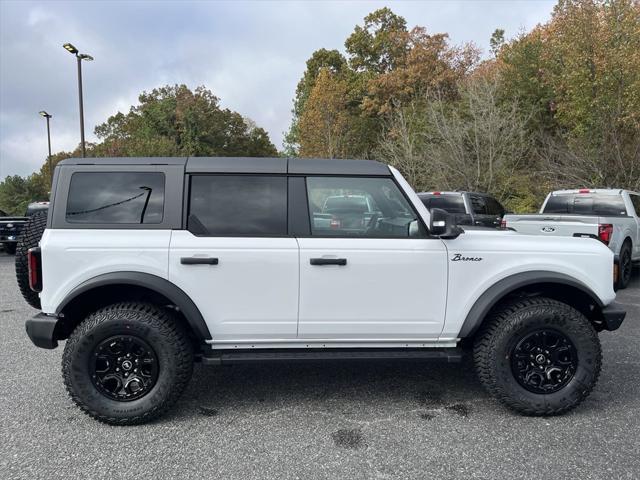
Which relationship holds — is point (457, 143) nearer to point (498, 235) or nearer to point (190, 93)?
point (498, 235)

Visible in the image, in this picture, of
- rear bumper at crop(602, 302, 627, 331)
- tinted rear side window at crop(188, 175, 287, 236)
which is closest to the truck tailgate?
rear bumper at crop(602, 302, 627, 331)

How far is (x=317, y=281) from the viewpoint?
11.0 feet

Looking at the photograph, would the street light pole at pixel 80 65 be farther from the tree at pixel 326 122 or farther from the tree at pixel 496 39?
the tree at pixel 496 39

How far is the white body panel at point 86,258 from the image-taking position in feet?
10.7

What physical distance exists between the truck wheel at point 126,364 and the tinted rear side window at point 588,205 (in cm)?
806

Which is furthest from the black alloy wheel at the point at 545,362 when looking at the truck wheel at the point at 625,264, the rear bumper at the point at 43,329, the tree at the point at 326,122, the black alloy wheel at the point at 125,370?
the tree at the point at 326,122

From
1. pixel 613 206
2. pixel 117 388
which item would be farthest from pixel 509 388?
pixel 613 206

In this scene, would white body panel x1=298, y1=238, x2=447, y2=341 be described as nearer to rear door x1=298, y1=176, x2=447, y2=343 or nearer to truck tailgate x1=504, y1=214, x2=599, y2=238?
rear door x1=298, y1=176, x2=447, y2=343

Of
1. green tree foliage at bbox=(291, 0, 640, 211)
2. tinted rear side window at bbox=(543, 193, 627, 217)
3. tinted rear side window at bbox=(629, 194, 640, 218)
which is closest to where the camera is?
tinted rear side window at bbox=(543, 193, 627, 217)

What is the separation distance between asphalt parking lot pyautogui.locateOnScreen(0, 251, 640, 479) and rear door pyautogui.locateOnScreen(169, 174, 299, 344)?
65 centimetres

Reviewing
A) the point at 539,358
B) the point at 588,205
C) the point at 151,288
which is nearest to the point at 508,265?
the point at 539,358

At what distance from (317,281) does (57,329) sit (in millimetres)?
1873

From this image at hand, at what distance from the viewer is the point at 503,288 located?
3402 mm

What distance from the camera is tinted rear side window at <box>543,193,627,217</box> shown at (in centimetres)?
893
